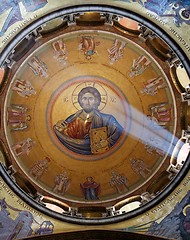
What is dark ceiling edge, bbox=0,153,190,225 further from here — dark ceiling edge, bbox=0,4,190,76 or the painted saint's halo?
the painted saint's halo

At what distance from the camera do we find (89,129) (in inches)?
678

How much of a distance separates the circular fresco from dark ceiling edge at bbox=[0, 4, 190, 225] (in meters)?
1.94

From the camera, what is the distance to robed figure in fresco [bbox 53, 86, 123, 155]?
56.1 feet

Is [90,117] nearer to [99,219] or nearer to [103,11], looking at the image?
[99,219]

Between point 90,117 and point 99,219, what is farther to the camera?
point 90,117

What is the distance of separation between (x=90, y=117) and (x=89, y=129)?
417 mm

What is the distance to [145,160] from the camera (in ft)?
54.4

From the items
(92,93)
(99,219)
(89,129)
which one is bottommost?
(99,219)

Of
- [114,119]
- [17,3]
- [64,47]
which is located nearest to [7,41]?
[17,3]

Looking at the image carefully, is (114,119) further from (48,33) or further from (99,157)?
(48,33)

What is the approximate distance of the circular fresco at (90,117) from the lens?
15.7m

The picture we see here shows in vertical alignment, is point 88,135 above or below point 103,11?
below

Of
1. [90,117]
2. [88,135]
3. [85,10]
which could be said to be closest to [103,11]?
[85,10]

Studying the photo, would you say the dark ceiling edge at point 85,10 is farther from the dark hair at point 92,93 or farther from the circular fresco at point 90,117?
the dark hair at point 92,93
